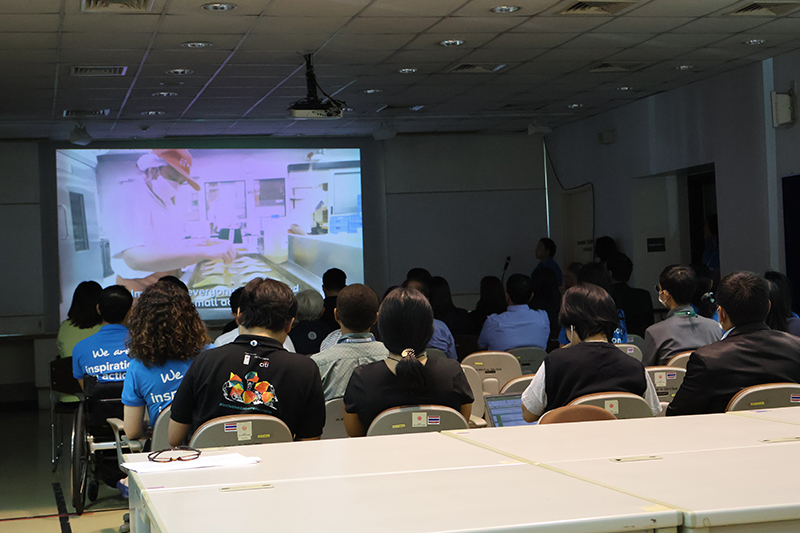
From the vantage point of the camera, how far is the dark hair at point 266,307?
10.3ft

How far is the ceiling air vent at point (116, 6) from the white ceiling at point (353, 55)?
0.26 ft

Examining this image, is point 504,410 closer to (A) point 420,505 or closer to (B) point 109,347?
(A) point 420,505

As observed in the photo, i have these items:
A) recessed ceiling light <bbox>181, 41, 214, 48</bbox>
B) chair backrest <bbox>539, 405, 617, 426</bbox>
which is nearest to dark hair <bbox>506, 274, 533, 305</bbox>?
recessed ceiling light <bbox>181, 41, 214, 48</bbox>

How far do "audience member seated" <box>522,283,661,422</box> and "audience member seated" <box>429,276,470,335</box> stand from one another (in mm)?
3168

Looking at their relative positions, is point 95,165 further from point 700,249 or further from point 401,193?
point 700,249

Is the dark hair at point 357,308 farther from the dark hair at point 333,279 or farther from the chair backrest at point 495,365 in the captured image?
the dark hair at point 333,279

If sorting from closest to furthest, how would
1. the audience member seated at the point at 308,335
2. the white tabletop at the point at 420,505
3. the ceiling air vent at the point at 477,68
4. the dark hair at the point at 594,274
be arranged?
the white tabletop at the point at 420,505
the audience member seated at the point at 308,335
the dark hair at the point at 594,274
the ceiling air vent at the point at 477,68

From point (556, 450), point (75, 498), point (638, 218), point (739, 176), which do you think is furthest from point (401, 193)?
point (556, 450)

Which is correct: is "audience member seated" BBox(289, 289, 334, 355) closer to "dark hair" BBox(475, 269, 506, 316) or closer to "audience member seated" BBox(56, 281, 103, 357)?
"dark hair" BBox(475, 269, 506, 316)

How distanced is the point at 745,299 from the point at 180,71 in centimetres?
513

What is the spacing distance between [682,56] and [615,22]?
1.49m

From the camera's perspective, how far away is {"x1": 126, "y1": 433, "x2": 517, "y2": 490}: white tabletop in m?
1.68

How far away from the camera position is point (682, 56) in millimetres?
7117

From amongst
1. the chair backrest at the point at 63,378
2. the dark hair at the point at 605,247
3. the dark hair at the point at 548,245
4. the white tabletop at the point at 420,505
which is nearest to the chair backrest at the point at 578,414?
the white tabletop at the point at 420,505
